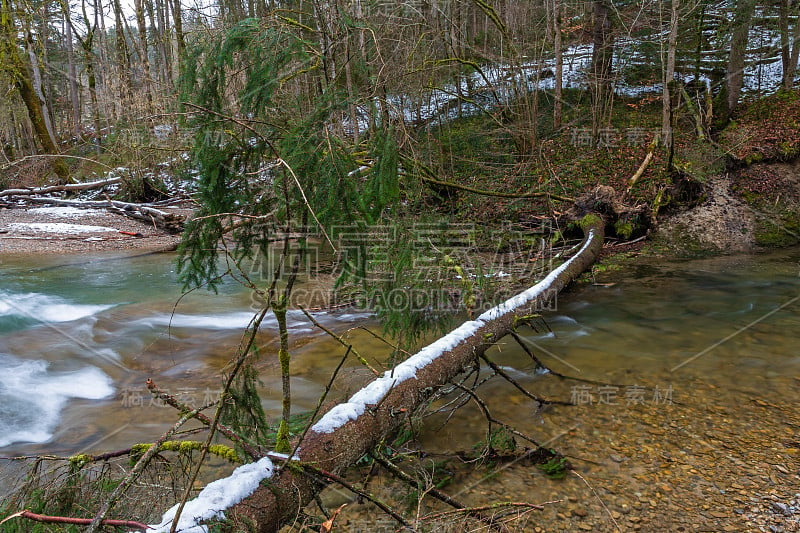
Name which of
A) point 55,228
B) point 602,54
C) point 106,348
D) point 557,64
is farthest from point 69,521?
point 602,54

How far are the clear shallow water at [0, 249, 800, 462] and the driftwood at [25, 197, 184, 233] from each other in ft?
13.8

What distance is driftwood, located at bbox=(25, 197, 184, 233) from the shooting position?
44.8 ft

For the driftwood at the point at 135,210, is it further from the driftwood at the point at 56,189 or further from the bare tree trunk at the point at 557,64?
the bare tree trunk at the point at 557,64

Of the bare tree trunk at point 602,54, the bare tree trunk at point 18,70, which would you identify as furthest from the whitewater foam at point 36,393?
the bare tree trunk at point 602,54

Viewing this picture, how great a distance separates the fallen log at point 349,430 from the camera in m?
2.06

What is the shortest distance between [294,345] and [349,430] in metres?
4.16

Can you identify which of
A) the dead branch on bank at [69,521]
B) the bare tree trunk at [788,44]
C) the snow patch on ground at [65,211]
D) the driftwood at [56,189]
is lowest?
the dead branch on bank at [69,521]

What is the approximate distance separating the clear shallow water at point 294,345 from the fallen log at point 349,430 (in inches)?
35.8

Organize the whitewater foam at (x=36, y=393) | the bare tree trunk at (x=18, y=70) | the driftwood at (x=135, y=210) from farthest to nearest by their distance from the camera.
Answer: the bare tree trunk at (x=18, y=70) < the driftwood at (x=135, y=210) < the whitewater foam at (x=36, y=393)

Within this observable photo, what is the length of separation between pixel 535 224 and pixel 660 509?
8823 millimetres

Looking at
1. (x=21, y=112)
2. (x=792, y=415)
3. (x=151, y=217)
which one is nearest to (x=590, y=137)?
(x=792, y=415)

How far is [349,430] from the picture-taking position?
8.80 ft

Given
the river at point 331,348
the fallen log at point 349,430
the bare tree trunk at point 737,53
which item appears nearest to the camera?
the fallen log at point 349,430

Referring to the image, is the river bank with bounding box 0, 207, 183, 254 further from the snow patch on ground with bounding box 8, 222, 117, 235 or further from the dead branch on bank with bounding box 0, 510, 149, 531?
the dead branch on bank with bounding box 0, 510, 149, 531
